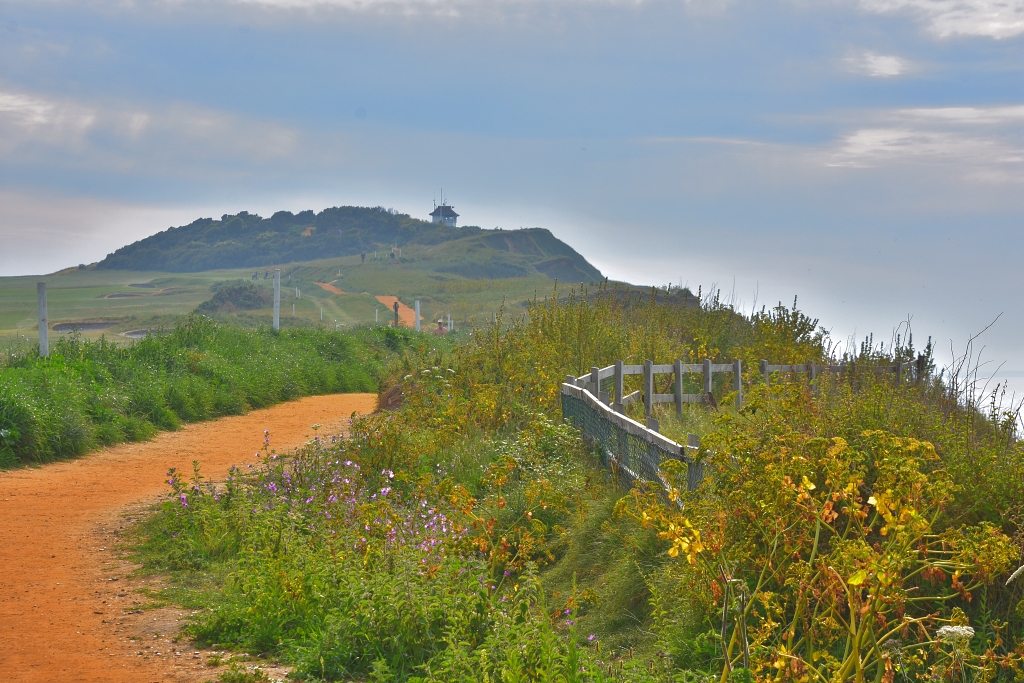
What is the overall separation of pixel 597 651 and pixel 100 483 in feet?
26.3

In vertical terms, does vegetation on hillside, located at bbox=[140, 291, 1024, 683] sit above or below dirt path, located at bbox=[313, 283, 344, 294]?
below

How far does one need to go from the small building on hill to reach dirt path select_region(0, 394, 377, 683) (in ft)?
550

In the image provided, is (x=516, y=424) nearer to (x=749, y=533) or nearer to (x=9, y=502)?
(x=9, y=502)

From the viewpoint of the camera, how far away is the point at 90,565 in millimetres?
7969

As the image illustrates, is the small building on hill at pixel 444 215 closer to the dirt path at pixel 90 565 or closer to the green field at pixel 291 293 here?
the green field at pixel 291 293

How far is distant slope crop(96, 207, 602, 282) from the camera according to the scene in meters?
135

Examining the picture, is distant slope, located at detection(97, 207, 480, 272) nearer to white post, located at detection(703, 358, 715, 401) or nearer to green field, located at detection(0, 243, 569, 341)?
green field, located at detection(0, 243, 569, 341)

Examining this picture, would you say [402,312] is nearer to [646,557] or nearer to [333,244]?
[646,557]

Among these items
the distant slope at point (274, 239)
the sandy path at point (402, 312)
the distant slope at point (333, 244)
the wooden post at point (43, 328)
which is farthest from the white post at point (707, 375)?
the distant slope at point (274, 239)

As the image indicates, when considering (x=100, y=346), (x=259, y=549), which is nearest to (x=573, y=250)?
(x=100, y=346)

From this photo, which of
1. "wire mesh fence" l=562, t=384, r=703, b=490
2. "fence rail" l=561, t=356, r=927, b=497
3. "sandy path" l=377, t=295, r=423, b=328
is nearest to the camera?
"wire mesh fence" l=562, t=384, r=703, b=490

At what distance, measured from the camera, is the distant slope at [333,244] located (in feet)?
442

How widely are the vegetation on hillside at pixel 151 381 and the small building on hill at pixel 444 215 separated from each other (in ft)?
515

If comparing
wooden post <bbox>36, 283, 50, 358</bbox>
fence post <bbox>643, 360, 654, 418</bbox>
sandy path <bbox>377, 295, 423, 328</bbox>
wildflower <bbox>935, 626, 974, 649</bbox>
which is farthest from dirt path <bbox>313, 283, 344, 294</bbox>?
wildflower <bbox>935, 626, 974, 649</bbox>
